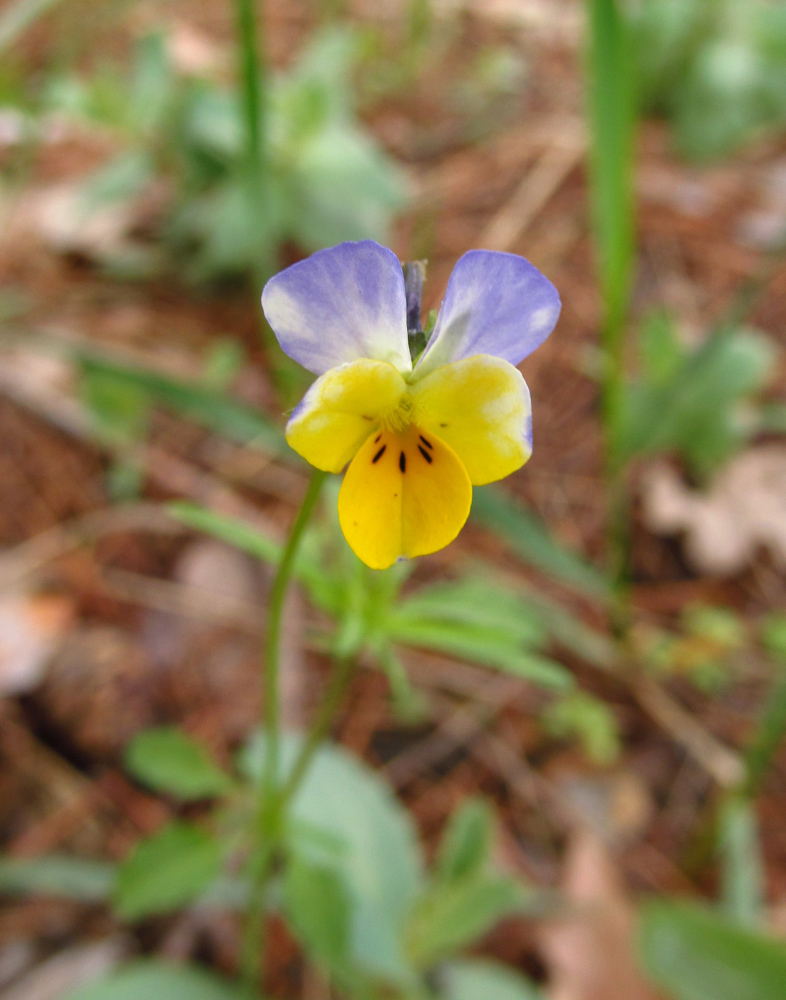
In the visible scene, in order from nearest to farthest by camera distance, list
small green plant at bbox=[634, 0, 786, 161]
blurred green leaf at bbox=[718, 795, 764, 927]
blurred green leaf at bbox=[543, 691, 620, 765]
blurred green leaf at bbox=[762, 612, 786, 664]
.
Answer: blurred green leaf at bbox=[718, 795, 764, 927], blurred green leaf at bbox=[543, 691, 620, 765], blurred green leaf at bbox=[762, 612, 786, 664], small green plant at bbox=[634, 0, 786, 161]

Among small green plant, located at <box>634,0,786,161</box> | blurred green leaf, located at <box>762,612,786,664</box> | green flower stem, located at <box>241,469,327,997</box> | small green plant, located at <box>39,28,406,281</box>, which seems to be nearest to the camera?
green flower stem, located at <box>241,469,327,997</box>

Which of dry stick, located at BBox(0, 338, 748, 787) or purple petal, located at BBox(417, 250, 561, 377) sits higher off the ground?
purple petal, located at BBox(417, 250, 561, 377)

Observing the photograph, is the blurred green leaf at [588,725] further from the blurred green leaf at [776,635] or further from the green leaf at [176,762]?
the green leaf at [176,762]

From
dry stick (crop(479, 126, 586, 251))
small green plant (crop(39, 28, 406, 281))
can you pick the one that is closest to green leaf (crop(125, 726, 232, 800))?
small green plant (crop(39, 28, 406, 281))

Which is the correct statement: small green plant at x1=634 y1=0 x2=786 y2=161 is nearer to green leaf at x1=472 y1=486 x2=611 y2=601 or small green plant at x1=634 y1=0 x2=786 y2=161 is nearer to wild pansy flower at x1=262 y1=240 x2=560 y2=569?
green leaf at x1=472 y1=486 x2=611 y2=601

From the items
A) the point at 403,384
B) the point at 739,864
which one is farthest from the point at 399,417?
the point at 739,864

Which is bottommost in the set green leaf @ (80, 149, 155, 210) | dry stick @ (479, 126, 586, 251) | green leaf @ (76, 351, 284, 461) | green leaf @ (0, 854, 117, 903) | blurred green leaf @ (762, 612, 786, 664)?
blurred green leaf @ (762, 612, 786, 664)
